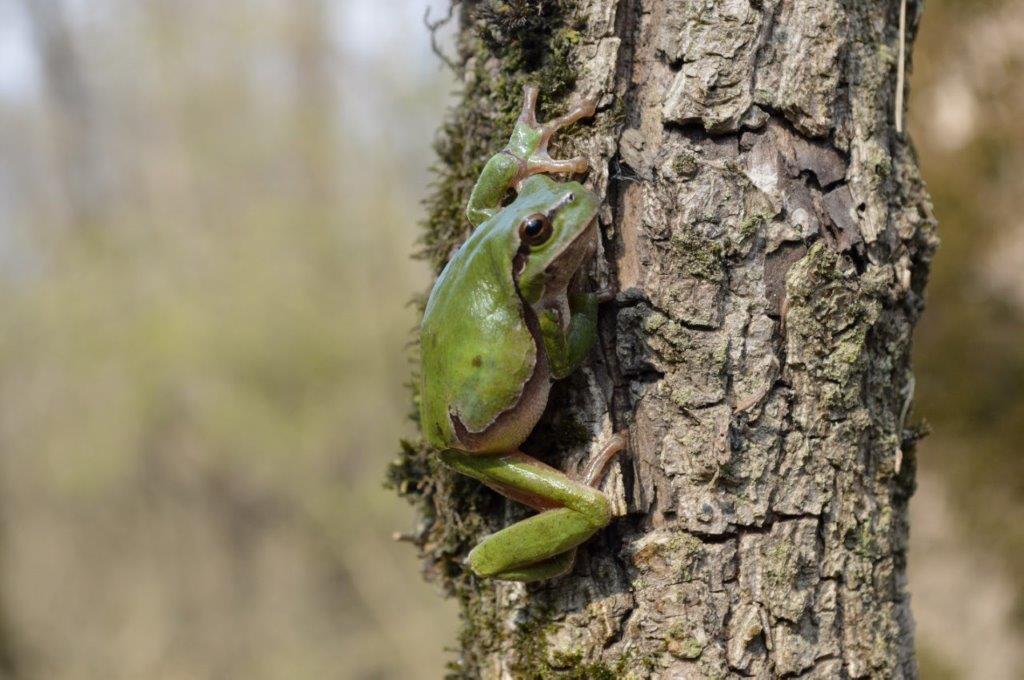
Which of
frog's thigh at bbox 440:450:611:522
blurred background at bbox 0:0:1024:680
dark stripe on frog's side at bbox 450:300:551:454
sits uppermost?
blurred background at bbox 0:0:1024:680

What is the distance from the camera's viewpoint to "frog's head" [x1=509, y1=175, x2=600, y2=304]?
1.73m

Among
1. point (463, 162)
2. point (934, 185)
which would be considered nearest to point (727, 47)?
point (463, 162)

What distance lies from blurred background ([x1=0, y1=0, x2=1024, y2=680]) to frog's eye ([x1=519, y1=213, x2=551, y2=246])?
790 centimetres

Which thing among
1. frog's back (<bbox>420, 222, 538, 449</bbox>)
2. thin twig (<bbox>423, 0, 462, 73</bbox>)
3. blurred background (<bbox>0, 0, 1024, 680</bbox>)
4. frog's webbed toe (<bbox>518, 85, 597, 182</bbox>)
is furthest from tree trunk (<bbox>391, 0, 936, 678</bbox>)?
blurred background (<bbox>0, 0, 1024, 680</bbox>)

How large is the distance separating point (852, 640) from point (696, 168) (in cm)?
108

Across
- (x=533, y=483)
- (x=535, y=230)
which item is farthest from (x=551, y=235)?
(x=533, y=483)

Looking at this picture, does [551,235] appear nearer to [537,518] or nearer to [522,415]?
[522,415]

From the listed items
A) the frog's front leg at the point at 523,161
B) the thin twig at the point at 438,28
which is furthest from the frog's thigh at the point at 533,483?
the thin twig at the point at 438,28

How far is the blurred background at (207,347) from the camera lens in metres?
10.4

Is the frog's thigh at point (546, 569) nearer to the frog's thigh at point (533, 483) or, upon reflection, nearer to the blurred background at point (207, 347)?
the frog's thigh at point (533, 483)

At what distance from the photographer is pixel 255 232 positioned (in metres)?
10.4

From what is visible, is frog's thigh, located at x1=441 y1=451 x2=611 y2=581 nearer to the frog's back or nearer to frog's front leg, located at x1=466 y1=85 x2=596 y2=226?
the frog's back

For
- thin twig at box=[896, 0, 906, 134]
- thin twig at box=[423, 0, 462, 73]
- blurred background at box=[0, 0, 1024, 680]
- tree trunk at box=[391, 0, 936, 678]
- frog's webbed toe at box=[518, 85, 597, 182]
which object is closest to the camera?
tree trunk at box=[391, 0, 936, 678]

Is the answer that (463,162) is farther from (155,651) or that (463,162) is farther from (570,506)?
(155,651)
